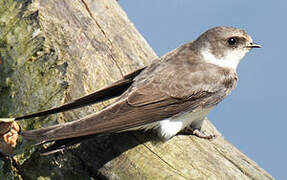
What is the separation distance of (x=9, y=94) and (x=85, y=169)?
1.01 meters

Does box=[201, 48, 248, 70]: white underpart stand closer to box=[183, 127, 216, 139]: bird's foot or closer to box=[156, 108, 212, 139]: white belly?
box=[156, 108, 212, 139]: white belly

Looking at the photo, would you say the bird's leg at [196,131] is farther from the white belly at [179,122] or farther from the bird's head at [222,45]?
the bird's head at [222,45]

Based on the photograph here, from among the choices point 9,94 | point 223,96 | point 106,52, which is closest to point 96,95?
point 106,52

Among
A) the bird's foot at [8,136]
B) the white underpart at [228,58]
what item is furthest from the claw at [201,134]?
the bird's foot at [8,136]

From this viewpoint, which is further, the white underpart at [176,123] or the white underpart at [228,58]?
the white underpart at [228,58]

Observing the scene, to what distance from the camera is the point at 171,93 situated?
3609 mm

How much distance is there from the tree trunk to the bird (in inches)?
4.3

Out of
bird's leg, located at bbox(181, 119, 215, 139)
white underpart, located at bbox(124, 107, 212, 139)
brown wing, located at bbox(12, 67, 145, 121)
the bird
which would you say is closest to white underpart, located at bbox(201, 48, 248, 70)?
the bird

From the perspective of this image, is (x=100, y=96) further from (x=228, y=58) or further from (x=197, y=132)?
(x=228, y=58)

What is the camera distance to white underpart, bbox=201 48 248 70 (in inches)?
164

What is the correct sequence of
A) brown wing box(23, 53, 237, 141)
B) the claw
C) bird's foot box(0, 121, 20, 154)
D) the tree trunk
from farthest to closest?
the claw → bird's foot box(0, 121, 20, 154) → the tree trunk → brown wing box(23, 53, 237, 141)

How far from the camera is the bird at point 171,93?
9.81 feet

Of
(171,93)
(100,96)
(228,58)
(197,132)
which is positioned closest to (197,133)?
(197,132)

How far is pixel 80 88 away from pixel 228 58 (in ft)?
5.25
